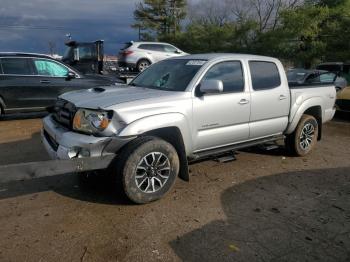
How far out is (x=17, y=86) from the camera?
9.23 metres

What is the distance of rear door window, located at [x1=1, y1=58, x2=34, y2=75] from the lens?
9.25 meters

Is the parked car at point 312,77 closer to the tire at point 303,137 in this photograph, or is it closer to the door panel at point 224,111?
the tire at point 303,137

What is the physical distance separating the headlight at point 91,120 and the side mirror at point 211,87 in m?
1.31

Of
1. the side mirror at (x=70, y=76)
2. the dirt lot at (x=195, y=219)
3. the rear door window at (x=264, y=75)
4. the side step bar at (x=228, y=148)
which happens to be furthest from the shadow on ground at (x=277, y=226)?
the side mirror at (x=70, y=76)

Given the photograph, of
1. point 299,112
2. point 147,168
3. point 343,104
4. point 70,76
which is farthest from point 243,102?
point 343,104

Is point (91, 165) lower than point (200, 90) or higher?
lower

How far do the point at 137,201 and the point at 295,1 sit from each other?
47.8 metres

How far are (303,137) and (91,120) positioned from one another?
13.3 ft

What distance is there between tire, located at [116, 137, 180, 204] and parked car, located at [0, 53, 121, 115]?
591cm

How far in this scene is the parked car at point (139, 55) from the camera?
607 inches

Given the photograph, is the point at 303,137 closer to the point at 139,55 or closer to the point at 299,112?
the point at 299,112

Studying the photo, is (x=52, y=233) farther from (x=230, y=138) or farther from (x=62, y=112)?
(x=230, y=138)

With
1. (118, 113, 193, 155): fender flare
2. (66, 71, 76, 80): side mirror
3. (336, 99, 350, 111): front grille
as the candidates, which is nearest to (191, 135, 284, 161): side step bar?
(118, 113, 193, 155): fender flare

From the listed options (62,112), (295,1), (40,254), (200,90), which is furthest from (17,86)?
(295,1)
